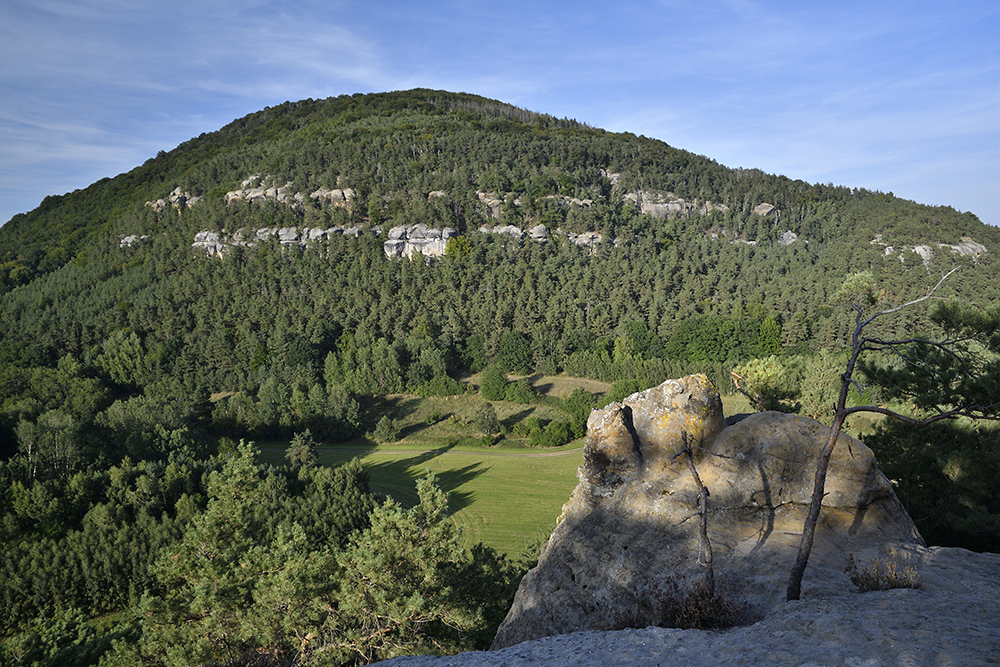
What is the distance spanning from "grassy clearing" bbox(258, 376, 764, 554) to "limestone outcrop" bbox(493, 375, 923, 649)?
17864 mm

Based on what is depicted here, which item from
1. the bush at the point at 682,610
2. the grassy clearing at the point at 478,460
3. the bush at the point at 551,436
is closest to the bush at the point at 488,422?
the grassy clearing at the point at 478,460

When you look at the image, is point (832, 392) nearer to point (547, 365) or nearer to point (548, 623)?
point (548, 623)

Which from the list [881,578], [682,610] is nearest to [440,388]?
[682,610]

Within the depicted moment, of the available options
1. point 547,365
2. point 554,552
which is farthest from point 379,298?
point 554,552

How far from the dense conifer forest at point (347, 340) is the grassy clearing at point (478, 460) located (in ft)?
13.5

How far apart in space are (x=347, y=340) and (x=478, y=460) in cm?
4481

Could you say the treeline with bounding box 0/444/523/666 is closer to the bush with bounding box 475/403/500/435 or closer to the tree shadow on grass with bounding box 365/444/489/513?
the tree shadow on grass with bounding box 365/444/489/513

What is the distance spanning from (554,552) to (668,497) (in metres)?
3.55

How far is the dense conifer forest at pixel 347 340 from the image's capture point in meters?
16.6

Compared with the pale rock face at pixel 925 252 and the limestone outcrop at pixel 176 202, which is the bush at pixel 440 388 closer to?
the pale rock face at pixel 925 252

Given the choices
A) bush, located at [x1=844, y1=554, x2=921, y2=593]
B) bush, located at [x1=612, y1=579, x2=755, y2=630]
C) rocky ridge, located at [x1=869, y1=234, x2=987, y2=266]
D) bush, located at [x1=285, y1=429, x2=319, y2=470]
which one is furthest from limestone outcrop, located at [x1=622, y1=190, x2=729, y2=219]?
bush, located at [x1=612, y1=579, x2=755, y2=630]

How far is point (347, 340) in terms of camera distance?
310ft

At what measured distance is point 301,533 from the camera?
56.7 feet

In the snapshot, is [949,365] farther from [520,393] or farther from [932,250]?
[932,250]
